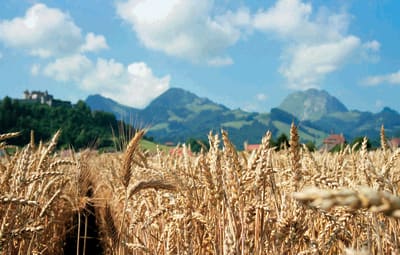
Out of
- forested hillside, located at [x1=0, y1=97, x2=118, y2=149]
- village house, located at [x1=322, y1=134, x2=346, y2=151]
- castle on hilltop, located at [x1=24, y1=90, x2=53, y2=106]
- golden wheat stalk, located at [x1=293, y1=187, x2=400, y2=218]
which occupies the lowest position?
golden wheat stalk, located at [x1=293, y1=187, x2=400, y2=218]

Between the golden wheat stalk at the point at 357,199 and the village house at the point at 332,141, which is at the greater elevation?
the village house at the point at 332,141

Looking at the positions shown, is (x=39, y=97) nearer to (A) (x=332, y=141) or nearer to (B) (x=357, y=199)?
(A) (x=332, y=141)

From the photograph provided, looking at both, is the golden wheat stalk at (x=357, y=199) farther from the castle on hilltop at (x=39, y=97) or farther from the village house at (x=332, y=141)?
the castle on hilltop at (x=39, y=97)

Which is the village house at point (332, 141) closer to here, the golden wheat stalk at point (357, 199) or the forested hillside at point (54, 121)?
the golden wheat stalk at point (357, 199)

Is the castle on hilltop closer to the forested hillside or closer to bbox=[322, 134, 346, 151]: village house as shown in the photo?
the forested hillside

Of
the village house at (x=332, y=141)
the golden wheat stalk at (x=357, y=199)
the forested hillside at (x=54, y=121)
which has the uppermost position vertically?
the forested hillside at (x=54, y=121)

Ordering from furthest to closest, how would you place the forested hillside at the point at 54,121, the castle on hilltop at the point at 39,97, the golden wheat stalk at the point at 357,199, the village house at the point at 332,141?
1. the castle on hilltop at the point at 39,97
2. the forested hillside at the point at 54,121
3. the village house at the point at 332,141
4. the golden wheat stalk at the point at 357,199

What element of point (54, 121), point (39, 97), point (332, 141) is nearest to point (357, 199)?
point (332, 141)

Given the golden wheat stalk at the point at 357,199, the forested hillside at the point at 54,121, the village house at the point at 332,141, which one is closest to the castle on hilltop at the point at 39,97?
the forested hillside at the point at 54,121

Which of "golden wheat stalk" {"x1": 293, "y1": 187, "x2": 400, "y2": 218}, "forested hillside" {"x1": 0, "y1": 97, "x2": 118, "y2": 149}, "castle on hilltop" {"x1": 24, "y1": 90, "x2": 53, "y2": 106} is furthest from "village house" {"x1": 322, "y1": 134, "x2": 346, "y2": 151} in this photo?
"castle on hilltop" {"x1": 24, "y1": 90, "x2": 53, "y2": 106}

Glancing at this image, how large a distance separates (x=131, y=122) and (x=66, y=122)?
106818 millimetres

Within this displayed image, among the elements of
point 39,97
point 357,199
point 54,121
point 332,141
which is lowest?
point 357,199

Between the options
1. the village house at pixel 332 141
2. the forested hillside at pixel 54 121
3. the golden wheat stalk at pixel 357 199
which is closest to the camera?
the golden wheat stalk at pixel 357 199

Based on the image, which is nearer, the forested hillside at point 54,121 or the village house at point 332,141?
the village house at point 332,141
